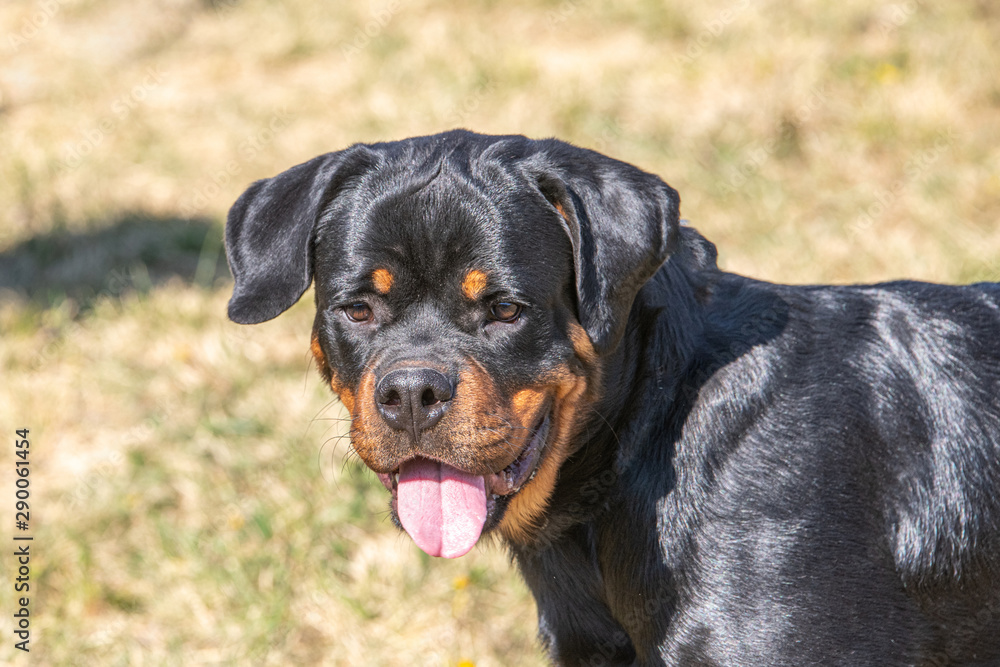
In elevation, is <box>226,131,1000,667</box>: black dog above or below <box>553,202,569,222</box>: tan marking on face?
below

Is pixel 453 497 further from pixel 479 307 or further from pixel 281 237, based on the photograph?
pixel 281 237

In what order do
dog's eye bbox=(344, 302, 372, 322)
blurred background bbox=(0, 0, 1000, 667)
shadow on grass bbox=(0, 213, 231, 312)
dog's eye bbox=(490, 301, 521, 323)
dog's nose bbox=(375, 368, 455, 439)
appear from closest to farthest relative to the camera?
dog's nose bbox=(375, 368, 455, 439), dog's eye bbox=(490, 301, 521, 323), dog's eye bbox=(344, 302, 372, 322), blurred background bbox=(0, 0, 1000, 667), shadow on grass bbox=(0, 213, 231, 312)

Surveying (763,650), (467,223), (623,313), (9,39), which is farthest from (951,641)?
(9,39)

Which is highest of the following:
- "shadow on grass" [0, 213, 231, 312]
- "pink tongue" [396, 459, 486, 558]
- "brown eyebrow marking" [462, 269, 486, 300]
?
"brown eyebrow marking" [462, 269, 486, 300]

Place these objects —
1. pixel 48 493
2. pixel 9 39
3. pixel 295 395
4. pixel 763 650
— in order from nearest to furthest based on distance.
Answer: pixel 763 650, pixel 48 493, pixel 295 395, pixel 9 39

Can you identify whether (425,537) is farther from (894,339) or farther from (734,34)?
(734,34)

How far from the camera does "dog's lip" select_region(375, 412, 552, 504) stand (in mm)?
2707

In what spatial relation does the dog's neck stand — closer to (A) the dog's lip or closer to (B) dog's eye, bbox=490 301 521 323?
(A) the dog's lip

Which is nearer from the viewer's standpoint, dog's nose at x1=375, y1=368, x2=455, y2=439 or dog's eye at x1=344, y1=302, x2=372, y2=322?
dog's nose at x1=375, y1=368, x2=455, y2=439

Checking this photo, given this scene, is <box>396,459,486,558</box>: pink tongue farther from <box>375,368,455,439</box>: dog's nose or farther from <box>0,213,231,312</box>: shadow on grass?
<box>0,213,231,312</box>: shadow on grass

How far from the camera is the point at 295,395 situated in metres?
5.17

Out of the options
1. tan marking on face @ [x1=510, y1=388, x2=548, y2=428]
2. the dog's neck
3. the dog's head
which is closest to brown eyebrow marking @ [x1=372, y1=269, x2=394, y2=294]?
the dog's head

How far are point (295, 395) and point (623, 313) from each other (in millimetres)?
2930

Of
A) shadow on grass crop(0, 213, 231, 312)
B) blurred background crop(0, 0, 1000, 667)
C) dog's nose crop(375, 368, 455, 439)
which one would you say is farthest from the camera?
shadow on grass crop(0, 213, 231, 312)
